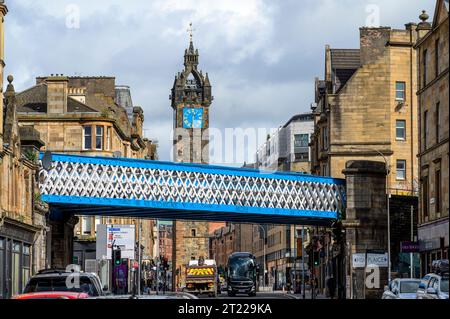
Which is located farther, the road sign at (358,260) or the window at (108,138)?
the window at (108,138)

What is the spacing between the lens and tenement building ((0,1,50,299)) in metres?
50.1

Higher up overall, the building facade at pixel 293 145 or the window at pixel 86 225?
the building facade at pixel 293 145

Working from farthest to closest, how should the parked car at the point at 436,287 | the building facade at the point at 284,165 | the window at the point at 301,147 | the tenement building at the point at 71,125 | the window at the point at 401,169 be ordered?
the window at the point at 301,147 → the building facade at the point at 284,165 → the tenement building at the point at 71,125 → the window at the point at 401,169 → the parked car at the point at 436,287

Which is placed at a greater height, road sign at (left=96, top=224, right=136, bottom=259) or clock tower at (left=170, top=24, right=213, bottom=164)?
clock tower at (left=170, top=24, right=213, bottom=164)

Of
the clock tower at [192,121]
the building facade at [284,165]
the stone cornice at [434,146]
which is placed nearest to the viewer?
the stone cornice at [434,146]

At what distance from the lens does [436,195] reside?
51.8m

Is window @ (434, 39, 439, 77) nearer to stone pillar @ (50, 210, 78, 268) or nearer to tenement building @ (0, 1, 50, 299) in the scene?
tenement building @ (0, 1, 50, 299)

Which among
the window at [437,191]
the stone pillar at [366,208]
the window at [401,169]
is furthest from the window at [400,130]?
the window at [437,191]

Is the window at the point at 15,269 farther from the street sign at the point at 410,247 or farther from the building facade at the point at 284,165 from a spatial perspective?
the building facade at the point at 284,165

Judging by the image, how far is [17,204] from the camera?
5431cm

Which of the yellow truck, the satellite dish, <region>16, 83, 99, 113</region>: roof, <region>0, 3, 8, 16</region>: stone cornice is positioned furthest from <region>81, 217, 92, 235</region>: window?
<region>0, 3, 8, 16</region>: stone cornice

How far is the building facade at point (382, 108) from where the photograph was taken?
274ft

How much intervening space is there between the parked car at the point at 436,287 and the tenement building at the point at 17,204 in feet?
91.3

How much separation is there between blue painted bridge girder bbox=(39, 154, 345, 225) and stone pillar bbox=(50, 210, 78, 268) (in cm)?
74
